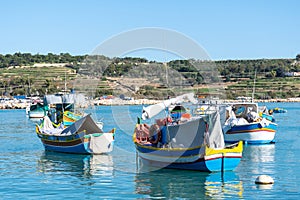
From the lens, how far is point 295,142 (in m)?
41.2

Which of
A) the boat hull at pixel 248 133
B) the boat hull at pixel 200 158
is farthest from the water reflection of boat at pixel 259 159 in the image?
the boat hull at pixel 200 158

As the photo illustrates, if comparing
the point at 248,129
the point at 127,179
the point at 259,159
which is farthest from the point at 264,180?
the point at 248,129

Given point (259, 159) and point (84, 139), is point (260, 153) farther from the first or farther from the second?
point (84, 139)

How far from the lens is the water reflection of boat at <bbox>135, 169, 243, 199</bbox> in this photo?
2113cm

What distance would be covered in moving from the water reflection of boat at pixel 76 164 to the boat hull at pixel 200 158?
2615mm

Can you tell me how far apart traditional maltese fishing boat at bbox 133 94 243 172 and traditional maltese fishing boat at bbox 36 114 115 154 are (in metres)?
5.48

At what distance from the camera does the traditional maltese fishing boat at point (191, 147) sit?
24.0 metres

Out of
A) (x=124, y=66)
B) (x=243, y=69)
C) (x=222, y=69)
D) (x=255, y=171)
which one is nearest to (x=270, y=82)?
(x=243, y=69)

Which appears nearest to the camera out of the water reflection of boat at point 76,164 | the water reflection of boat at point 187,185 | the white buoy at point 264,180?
the water reflection of boat at point 187,185

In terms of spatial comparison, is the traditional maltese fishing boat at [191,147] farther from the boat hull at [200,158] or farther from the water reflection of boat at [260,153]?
the water reflection of boat at [260,153]

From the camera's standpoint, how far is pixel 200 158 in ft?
79.1

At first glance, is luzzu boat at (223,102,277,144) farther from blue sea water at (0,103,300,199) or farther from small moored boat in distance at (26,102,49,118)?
small moored boat in distance at (26,102,49,118)

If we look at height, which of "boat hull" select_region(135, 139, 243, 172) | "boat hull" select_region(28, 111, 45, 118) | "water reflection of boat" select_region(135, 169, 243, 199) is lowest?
"water reflection of boat" select_region(135, 169, 243, 199)

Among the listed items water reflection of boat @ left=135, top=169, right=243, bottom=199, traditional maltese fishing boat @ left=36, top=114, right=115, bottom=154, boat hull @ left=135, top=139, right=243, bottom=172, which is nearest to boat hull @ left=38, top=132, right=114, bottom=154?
traditional maltese fishing boat @ left=36, top=114, right=115, bottom=154
